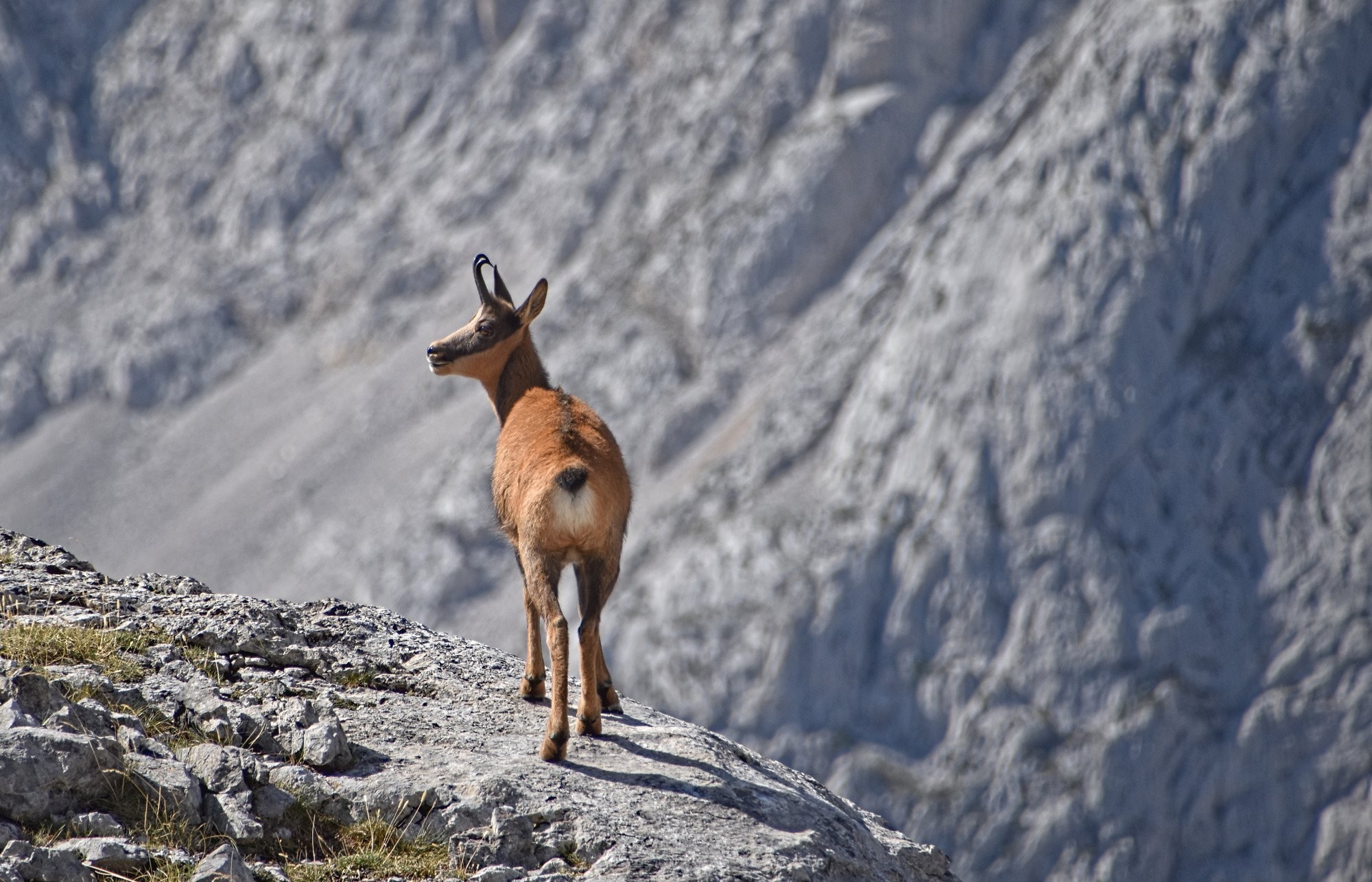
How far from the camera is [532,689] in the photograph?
10680 millimetres

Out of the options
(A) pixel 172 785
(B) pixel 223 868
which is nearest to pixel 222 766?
(A) pixel 172 785

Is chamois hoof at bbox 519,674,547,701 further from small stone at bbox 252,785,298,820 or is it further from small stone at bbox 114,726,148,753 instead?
small stone at bbox 114,726,148,753

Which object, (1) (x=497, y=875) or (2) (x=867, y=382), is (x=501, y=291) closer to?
(1) (x=497, y=875)

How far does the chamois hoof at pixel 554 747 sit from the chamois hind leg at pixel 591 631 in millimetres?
597

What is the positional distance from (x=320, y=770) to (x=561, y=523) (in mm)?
2455

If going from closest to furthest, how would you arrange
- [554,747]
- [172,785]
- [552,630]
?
[172,785] < [554,747] < [552,630]

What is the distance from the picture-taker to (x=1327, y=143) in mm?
87438

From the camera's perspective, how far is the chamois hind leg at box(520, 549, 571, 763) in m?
9.16

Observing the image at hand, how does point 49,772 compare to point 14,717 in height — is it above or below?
below

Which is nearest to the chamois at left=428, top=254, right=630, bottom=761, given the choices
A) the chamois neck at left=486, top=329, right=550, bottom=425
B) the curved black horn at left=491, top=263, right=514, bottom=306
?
the chamois neck at left=486, top=329, right=550, bottom=425

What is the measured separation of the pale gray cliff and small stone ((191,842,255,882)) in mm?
53015

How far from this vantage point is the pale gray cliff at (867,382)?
261ft

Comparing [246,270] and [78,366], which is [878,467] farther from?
[78,366]

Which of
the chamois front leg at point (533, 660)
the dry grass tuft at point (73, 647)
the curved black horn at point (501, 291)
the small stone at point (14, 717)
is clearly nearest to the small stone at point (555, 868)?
the chamois front leg at point (533, 660)
